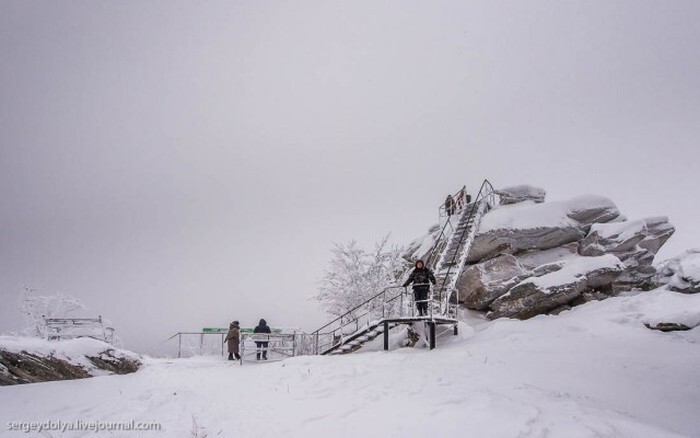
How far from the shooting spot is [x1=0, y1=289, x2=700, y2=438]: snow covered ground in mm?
6344

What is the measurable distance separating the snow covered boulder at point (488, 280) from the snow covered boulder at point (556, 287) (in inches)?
29.5

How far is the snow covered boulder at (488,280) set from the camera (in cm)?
1933

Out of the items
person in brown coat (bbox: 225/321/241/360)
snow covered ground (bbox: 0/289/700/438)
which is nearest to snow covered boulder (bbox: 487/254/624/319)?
snow covered ground (bbox: 0/289/700/438)

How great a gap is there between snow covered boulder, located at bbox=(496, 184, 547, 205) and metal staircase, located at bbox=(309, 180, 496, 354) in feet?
2.41

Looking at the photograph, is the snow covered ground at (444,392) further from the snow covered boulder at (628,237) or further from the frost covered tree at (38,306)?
the frost covered tree at (38,306)

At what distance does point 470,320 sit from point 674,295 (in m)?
7.88

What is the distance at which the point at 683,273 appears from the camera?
15.7 metres

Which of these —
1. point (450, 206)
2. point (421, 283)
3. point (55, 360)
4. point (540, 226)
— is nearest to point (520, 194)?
point (450, 206)

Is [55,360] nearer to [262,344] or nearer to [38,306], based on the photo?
[262,344]

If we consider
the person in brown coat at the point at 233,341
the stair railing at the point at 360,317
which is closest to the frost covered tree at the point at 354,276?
the stair railing at the point at 360,317

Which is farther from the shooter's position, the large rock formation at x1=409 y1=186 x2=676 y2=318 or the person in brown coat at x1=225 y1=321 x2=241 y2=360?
the large rock formation at x1=409 y1=186 x2=676 y2=318

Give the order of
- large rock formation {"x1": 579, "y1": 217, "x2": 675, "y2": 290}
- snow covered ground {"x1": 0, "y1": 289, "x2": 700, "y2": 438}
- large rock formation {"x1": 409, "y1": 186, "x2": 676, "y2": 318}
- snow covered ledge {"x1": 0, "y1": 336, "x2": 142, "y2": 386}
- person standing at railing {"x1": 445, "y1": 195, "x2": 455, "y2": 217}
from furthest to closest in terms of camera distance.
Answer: person standing at railing {"x1": 445, "y1": 195, "x2": 455, "y2": 217}
large rock formation {"x1": 579, "y1": 217, "x2": 675, "y2": 290}
large rock formation {"x1": 409, "y1": 186, "x2": 676, "y2": 318}
snow covered ledge {"x1": 0, "y1": 336, "x2": 142, "y2": 386}
snow covered ground {"x1": 0, "y1": 289, "x2": 700, "y2": 438}

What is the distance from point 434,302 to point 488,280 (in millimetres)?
3164

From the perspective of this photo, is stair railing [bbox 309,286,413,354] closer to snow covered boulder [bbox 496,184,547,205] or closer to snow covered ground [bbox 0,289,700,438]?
snow covered ground [bbox 0,289,700,438]
